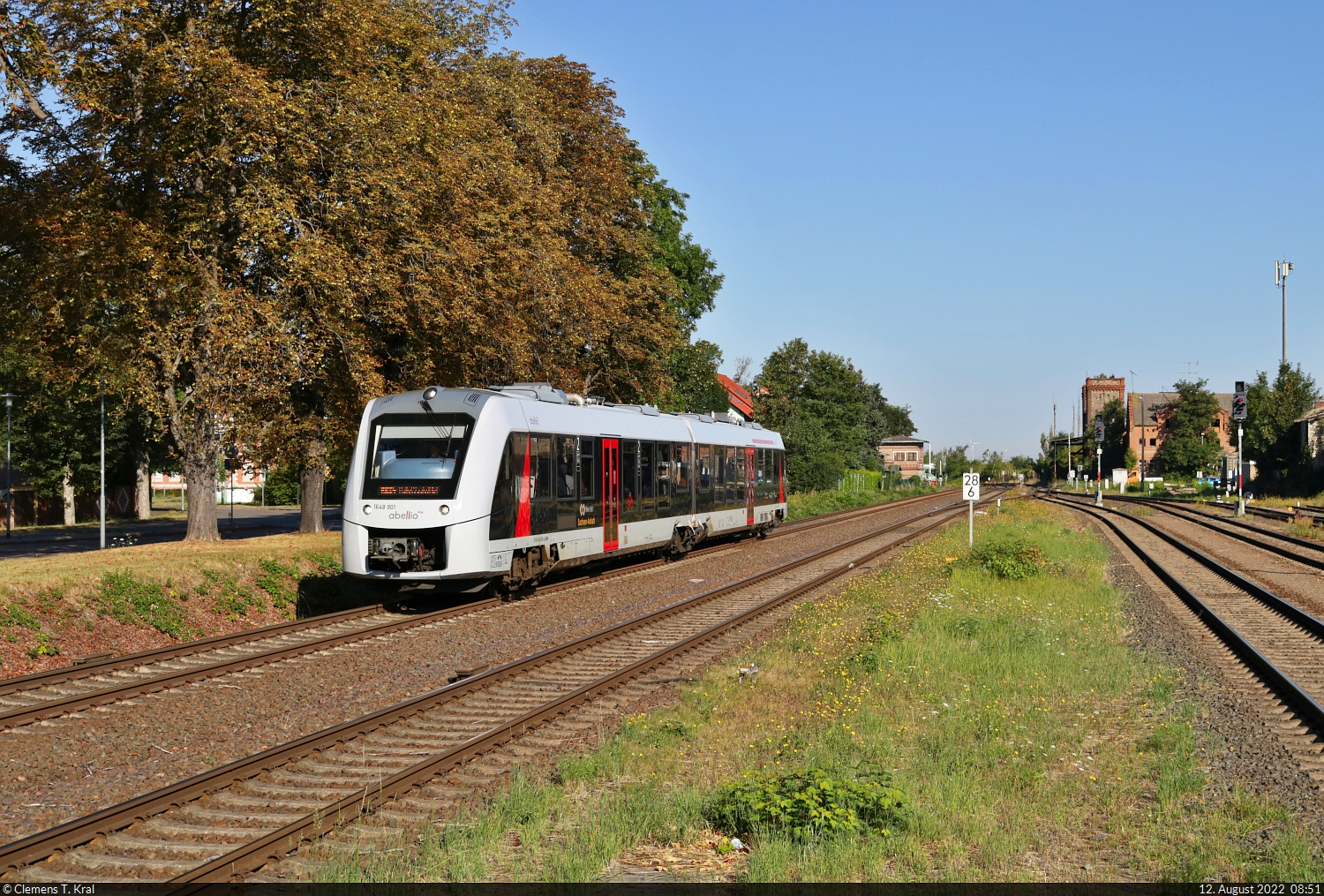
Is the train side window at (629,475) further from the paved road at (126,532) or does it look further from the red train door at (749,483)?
the paved road at (126,532)

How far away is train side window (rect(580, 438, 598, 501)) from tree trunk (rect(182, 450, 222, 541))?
6.92m

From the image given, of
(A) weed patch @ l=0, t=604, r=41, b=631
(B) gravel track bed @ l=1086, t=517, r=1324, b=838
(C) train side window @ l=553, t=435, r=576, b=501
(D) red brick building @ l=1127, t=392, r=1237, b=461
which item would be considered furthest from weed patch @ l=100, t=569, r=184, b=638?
(D) red brick building @ l=1127, t=392, r=1237, b=461

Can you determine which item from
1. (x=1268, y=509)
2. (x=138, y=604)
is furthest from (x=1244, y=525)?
(x=138, y=604)

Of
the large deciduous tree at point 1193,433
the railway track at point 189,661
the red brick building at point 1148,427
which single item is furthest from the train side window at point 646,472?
the red brick building at point 1148,427

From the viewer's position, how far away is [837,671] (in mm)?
11273

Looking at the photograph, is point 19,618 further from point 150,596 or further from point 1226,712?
point 1226,712

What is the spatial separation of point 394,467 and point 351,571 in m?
1.63

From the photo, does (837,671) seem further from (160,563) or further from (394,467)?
(160,563)

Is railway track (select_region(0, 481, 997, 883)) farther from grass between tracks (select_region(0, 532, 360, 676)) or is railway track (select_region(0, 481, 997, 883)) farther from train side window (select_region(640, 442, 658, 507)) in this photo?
train side window (select_region(640, 442, 658, 507))

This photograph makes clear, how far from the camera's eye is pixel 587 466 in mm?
19781

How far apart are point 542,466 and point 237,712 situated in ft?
28.2

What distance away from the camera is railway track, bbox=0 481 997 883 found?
234 inches

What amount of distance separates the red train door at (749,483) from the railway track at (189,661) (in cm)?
1385

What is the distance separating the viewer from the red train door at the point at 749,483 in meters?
30.6
